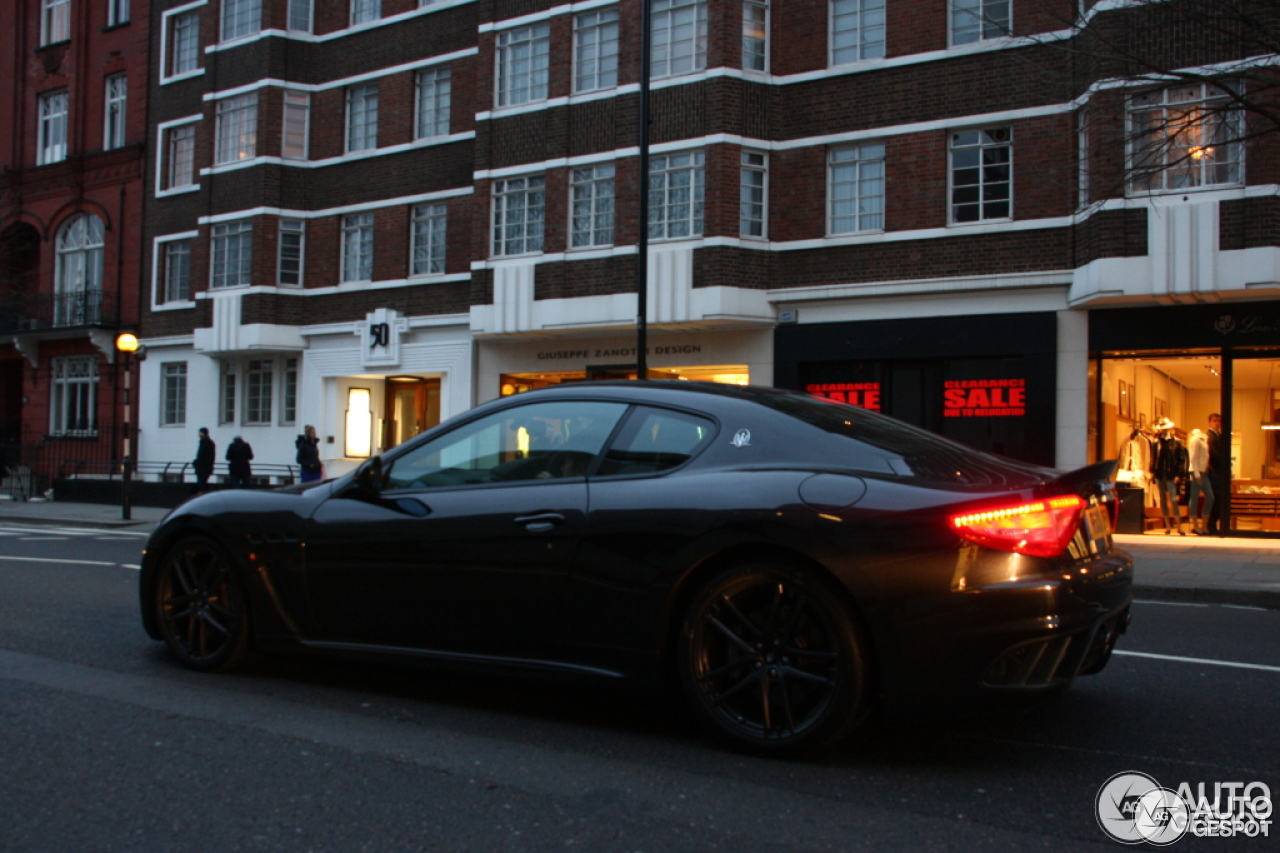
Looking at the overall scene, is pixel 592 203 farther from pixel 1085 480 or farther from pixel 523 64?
pixel 1085 480

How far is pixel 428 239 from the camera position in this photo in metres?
24.9

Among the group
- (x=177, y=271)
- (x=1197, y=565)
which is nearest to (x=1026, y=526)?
(x=1197, y=565)

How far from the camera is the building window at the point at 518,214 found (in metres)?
22.3

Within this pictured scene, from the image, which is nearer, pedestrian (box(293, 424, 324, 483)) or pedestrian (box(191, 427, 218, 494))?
pedestrian (box(293, 424, 324, 483))

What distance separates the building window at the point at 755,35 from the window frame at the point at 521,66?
4.04m

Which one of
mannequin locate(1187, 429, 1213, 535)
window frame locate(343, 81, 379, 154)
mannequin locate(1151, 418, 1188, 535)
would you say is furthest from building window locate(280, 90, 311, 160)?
mannequin locate(1187, 429, 1213, 535)

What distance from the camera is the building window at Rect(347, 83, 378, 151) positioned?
84.7 feet

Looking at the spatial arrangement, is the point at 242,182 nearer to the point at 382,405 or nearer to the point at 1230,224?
the point at 382,405

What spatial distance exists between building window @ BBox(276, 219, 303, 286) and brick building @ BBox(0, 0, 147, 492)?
243 inches

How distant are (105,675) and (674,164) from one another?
16.3m

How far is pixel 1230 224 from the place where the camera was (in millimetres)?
15859

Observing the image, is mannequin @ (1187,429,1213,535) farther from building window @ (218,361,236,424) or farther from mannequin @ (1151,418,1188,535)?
building window @ (218,361,236,424)

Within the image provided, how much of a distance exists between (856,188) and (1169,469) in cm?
675

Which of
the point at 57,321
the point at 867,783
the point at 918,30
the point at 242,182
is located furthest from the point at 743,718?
the point at 57,321
